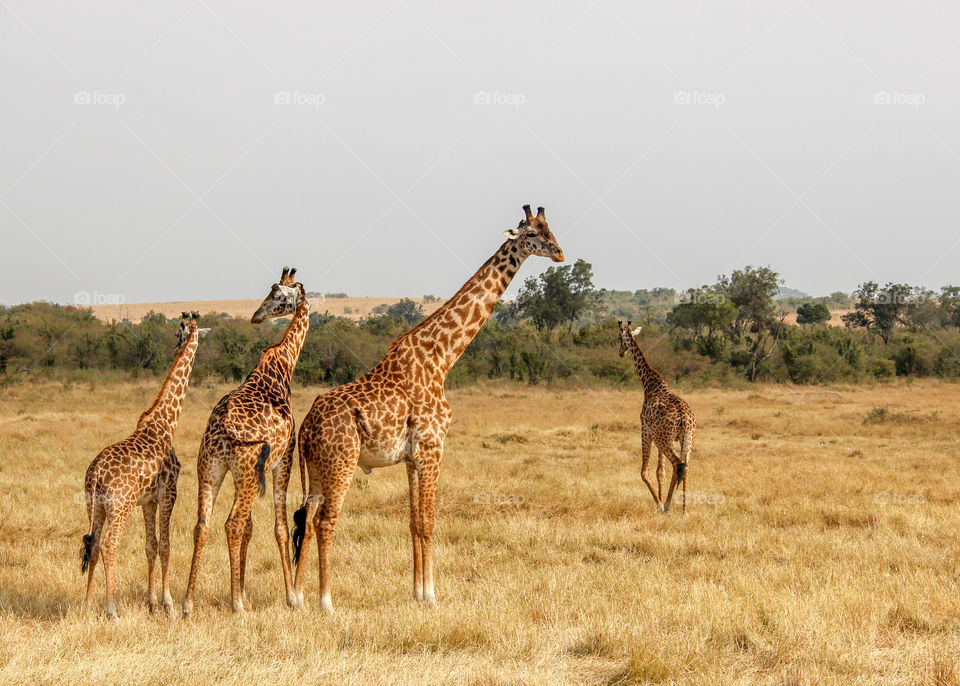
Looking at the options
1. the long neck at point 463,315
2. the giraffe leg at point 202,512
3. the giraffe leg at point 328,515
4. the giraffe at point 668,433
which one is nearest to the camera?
the giraffe leg at point 202,512

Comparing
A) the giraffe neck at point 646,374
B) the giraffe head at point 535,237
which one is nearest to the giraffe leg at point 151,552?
the giraffe head at point 535,237

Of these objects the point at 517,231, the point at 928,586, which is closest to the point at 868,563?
the point at 928,586

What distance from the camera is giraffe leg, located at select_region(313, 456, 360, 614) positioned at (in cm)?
613

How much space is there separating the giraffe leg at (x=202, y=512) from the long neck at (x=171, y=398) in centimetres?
80

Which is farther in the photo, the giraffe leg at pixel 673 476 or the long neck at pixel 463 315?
the giraffe leg at pixel 673 476

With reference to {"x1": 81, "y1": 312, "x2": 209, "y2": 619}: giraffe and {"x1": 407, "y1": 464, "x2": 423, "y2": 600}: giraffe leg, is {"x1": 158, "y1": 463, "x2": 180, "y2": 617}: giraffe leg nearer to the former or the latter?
{"x1": 81, "y1": 312, "x2": 209, "y2": 619}: giraffe

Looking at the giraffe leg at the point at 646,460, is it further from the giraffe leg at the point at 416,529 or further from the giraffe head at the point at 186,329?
the giraffe head at the point at 186,329

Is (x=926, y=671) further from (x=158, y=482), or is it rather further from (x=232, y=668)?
(x=158, y=482)

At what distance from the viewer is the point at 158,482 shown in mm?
6262

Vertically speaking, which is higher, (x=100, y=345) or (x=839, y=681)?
(x=100, y=345)

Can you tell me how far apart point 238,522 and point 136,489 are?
80cm

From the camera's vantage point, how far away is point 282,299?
7371 mm

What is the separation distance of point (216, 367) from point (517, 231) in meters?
27.8

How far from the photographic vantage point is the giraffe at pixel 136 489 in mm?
5875
